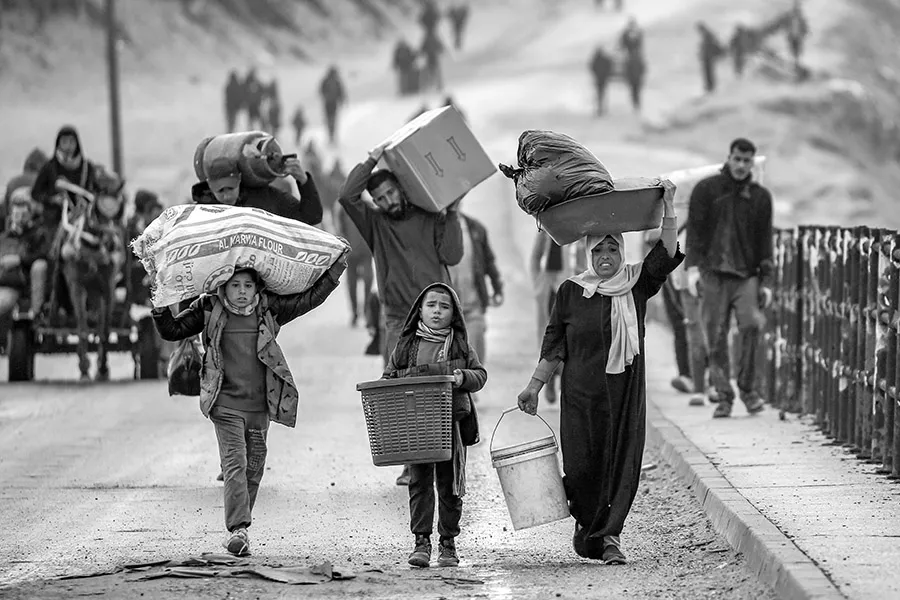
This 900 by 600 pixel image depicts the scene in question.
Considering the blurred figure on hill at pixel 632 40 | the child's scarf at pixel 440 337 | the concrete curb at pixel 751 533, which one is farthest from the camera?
the blurred figure on hill at pixel 632 40

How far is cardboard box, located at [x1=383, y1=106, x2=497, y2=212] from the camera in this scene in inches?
458

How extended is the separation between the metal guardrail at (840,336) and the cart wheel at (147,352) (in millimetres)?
6097

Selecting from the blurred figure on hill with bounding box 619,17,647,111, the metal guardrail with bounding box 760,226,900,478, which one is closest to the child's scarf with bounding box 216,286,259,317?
the metal guardrail with bounding box 760,226,900,478

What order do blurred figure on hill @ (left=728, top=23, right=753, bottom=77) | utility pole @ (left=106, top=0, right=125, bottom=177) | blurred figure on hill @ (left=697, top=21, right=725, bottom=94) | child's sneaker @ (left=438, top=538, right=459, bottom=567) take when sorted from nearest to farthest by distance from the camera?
1. child's sneaker @ (left=438, top=538, right=459, bottom=567)
2. utility pole @ (left=106, top=0, right=125, bottom=177)
3. blurred figure on hill @ (left=697, top=21, right=725, bottom=94)
4. blurred figure on hill @ (left=728, top=23, right=753, bottom=77)

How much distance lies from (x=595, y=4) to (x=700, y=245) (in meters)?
75.9

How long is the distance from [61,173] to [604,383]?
34.0 ft

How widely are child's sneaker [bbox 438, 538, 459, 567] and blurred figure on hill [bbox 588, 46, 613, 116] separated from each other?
4977cm

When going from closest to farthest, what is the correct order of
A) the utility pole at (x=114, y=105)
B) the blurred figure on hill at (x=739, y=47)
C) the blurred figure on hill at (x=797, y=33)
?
the utility pole at (x=114, y=105) → the blurred figure on hill at (x=797, y=33) → the blurred figure on hill at (x=739, y=47)

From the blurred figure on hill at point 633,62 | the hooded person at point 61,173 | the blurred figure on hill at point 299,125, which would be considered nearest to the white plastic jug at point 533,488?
the hooded person at point 61,173

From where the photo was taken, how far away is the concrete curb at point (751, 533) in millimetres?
7488

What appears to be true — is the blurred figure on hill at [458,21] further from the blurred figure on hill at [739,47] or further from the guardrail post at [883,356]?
the guardrail post at [883,356]

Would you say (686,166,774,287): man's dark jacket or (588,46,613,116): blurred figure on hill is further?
(588,46,613,116): blurred figure on hill

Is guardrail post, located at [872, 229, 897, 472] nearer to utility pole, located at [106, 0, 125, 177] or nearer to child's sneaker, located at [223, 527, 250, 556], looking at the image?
child's sneaker, located at [223, 527, 250, 556]

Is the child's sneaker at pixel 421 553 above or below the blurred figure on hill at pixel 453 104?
below
